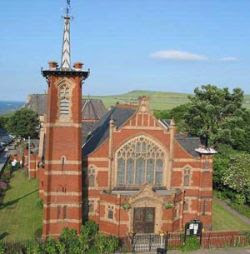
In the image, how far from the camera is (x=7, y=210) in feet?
139

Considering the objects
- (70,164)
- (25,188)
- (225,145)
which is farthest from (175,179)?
(225,145)

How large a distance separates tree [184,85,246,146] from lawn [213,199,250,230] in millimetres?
23170

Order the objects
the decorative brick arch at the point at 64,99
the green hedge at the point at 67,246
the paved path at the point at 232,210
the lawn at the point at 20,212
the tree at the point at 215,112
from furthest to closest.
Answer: the tree at the point at 215,112 < the paved path at the point at 232,210 < the lawn at the point at 20,212 < the decorative brick arch at the point at 64,99 < the green hedge at the point at 67,246

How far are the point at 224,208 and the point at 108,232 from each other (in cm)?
1543

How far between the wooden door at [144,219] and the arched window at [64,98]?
9.95 metres

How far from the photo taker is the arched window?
35.0 metres

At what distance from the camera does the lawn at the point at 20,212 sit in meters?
36.0

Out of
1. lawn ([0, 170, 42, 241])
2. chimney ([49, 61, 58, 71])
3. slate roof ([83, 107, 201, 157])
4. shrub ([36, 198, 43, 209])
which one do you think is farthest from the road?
chimney ([49, 61, 58, 71])

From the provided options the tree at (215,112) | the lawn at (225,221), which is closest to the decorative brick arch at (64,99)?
the lawn at (225,221)

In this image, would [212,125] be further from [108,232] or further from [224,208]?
[108,232]

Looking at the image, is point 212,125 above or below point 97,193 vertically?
above

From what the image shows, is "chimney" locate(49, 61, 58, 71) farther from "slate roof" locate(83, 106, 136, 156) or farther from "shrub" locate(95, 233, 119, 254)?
"shrub" locate(95, 233, 119, 254)

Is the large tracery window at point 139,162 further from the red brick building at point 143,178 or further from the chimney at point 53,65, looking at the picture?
the chimney at point 53,65

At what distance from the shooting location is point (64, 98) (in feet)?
115
